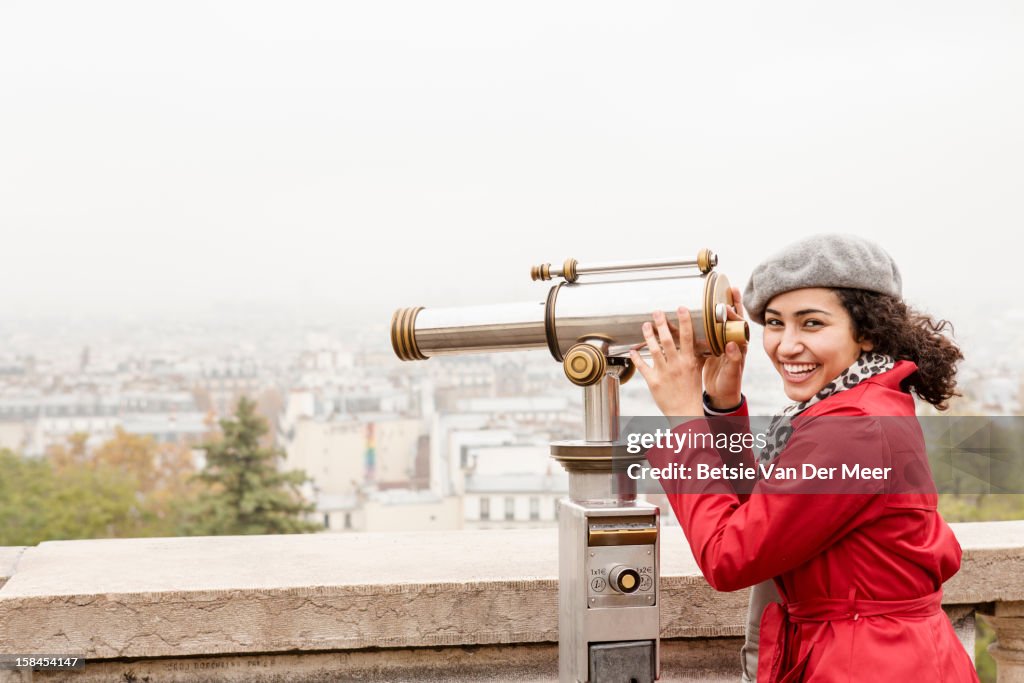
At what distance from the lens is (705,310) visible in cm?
151

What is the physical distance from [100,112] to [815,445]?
76.7 m

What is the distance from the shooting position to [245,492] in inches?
1102

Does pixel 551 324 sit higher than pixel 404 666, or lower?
higher

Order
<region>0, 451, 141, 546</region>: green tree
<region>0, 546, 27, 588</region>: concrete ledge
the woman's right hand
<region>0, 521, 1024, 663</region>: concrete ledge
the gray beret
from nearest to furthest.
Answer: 1. the gray beret
2. the woman's right hand
3. <region>0, 521, 1024, 663</region>: concrete ledge
4. <region>0, 546, 27, 588</region>: concrete ledge
5. <region>0, 451, 141, 546</region>: green tree

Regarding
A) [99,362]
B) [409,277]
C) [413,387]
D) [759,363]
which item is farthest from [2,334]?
[759,363]

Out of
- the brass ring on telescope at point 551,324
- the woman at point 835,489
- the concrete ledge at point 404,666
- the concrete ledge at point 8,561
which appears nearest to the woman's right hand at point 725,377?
the woman at point 835,489

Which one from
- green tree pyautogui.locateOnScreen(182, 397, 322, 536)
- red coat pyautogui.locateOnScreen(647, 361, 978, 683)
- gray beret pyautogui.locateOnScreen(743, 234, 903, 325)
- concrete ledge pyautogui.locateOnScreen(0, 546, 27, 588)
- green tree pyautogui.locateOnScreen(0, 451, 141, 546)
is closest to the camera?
red coat pyautogui.locateOnScreen(647, 361, 978, 683)

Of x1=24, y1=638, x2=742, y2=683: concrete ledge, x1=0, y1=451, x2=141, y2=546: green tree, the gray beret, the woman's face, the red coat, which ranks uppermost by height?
the gray beret

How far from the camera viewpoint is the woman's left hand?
1506 mm

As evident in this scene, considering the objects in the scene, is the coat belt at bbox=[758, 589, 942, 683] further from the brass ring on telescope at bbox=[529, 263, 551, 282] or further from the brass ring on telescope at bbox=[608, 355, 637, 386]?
the brass ring on telescope at bbox=[529, 263, 551, 282]

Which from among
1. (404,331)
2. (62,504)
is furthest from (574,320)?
(62,504)

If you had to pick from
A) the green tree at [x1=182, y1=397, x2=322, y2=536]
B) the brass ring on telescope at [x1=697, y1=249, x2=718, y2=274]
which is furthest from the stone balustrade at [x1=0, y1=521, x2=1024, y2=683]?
the green tree at [x1=182, y1=397, x2=322, y2=536]

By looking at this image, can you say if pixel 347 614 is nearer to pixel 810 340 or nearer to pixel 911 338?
pixel 810 340

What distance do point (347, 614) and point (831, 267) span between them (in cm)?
112
